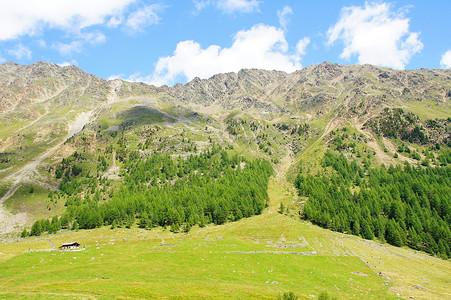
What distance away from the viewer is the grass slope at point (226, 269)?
42.3 m

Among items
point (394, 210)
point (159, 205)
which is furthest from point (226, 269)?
point (394, 210)

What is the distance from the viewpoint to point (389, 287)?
53.3 metres

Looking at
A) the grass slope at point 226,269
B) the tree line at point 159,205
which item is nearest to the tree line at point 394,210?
the grass slope at point 226,269

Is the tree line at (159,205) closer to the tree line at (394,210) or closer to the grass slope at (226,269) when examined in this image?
the grass slope at (226,269)

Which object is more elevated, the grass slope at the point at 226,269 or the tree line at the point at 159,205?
the tree line at the point at 159,205

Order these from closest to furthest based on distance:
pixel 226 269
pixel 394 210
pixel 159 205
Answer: pixel 226 269 < pixel 394 210 < pixel 159 205

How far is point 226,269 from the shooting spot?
59.3 metres

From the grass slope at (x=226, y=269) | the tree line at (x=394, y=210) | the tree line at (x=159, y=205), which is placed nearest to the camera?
the grass slope at (x=226, y=269)

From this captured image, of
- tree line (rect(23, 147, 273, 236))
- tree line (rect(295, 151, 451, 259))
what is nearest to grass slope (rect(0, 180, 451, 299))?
tree line (rect(295, 151, 451, 259))

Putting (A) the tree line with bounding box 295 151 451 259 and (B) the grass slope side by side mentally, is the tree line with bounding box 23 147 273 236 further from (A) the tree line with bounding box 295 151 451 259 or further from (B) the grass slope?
(A) the tree line with bounding box 295 151 451 259

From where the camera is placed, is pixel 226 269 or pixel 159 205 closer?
pixel 226 269

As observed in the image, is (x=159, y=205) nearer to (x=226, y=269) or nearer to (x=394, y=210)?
(x=226, y=269)

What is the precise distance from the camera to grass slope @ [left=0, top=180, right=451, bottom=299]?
42.3m

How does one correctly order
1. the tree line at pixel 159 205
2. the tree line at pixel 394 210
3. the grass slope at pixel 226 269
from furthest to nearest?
the tree line at pixel 159 205, the tree line at pixel 394 210, the grass slope at pixel 226 269
